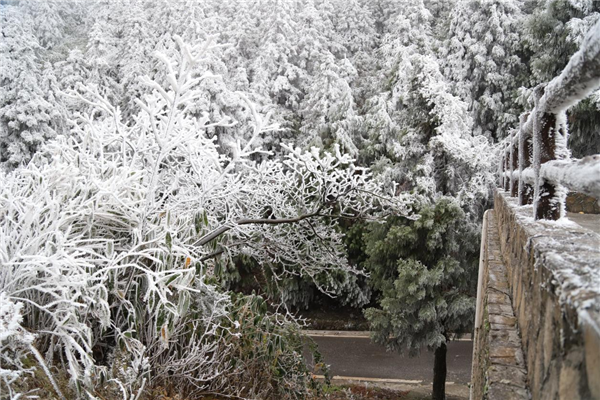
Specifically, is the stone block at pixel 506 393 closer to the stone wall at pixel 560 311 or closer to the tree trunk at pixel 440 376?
the stone wall at pixel 560 311

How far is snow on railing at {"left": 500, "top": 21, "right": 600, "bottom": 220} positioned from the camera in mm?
1197

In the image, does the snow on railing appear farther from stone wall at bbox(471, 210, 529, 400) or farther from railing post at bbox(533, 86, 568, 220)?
stone wall at bbox(471, 210, 529, 400)

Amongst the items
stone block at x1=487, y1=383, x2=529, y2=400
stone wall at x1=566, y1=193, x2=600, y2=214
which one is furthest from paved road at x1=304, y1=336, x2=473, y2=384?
stone block at x1=487, y1=383, x2=529, y2=400

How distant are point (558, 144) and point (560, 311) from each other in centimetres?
126

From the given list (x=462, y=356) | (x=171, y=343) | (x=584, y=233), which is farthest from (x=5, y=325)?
(x=462, y=356)

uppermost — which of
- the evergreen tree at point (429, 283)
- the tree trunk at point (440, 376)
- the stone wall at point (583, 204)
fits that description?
the stone wall at point (583, 204)

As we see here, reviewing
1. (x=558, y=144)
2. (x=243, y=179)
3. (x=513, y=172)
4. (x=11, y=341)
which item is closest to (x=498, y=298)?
(x=558, y=144)

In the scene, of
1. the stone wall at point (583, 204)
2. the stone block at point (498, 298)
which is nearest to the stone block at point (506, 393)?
the stone block at point (498, 298)

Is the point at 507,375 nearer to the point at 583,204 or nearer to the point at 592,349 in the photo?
the point at 592,349

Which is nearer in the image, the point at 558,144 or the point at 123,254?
the point at 558,144

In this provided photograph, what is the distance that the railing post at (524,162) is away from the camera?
3.11m

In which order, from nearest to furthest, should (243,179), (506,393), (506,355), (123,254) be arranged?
(506,393) < (506,355) < (123,254) < (243,179)

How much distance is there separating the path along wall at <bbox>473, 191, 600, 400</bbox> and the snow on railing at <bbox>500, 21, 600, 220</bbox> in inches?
6.0

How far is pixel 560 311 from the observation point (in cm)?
110
